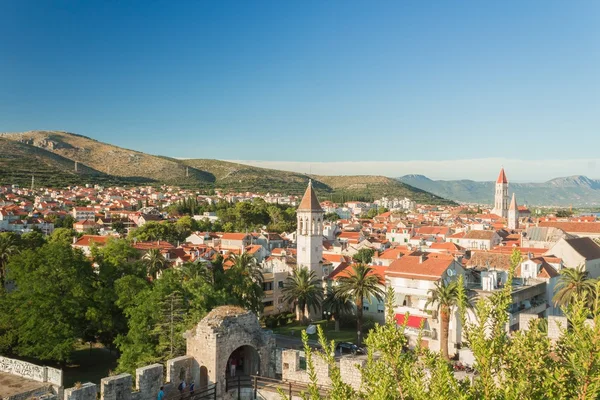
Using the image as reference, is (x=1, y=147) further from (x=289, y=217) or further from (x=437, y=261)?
(x=437, y=261)

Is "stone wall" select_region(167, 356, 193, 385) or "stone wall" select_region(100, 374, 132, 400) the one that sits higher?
"stone wall" select_region(100, 374, 132, 400)

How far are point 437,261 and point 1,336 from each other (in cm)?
3058

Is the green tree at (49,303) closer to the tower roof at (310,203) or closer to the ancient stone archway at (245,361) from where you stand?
the ancient stone archway at (245,361)

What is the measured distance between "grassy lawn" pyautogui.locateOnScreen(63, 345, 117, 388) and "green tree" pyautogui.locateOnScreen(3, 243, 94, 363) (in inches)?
57.7

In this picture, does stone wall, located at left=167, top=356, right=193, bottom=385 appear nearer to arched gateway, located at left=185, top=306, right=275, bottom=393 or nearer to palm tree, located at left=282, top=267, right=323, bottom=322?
arched gateway, located at left=185, top=306, right=275, bottom=393

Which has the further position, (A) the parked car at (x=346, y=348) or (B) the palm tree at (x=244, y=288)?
(B) the palm tree at (x=244, y=288)

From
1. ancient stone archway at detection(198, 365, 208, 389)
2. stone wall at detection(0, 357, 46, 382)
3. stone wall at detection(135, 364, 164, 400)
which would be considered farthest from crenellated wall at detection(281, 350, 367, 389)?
stone wall at detection(0, 357, 46, 382)

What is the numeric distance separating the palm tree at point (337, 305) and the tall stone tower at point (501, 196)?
99.6 metres

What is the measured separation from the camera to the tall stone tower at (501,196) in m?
130

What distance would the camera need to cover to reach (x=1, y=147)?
598 ft

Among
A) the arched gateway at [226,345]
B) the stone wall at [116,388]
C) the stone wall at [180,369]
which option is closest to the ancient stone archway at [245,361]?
the arched gateway at [226,345]

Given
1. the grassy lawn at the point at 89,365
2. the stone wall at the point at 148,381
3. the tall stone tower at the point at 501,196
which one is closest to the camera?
the stone wall at the point at 148,381

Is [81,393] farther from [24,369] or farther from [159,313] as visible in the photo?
[159,313]

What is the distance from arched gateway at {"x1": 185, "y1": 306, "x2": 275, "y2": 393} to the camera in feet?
51.6
